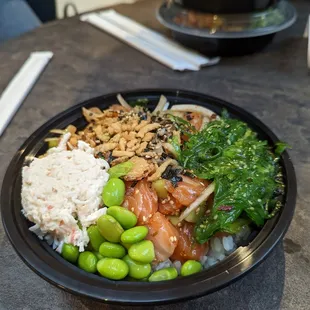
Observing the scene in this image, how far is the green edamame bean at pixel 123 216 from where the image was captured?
1.03 metres

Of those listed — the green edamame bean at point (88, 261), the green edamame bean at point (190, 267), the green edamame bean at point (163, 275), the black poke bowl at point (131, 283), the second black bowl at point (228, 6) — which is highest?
the second black bowl at point (228, 6)

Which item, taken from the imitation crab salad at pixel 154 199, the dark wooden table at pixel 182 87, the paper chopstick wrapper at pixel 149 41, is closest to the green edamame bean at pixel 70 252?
the imitation crab salad at pixel 154 199

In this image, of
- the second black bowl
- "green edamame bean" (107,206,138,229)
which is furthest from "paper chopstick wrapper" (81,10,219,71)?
"green edamame bean" (107,206,138,229)

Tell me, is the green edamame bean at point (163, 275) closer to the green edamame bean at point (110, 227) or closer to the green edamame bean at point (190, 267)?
the green edamame bean at point (190, 267)

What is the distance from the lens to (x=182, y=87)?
2.06 meters

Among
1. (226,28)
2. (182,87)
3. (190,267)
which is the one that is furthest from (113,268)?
(226,28)

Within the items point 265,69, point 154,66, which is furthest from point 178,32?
point 265,69

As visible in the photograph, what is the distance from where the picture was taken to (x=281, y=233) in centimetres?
97

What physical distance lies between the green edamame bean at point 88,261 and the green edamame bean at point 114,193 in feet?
0.50

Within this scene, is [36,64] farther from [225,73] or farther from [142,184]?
[142,184]

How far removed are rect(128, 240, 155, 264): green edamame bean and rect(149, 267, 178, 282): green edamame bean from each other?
0.04 meters

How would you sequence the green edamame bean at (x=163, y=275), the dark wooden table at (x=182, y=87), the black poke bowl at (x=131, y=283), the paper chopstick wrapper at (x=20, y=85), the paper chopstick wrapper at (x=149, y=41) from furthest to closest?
the paper chopstick wrapper at (x=149, y=41)
the paper chopstick wrapper at (x=20, y=85)
the dark wooden table at (x=182, y=87)
the green edamame bean at (x=163, y=275)
the black poke bowl at (x=131, y=283)

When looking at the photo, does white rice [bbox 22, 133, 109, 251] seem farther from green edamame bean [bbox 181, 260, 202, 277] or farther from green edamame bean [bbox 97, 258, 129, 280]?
green edamame bean [bbox 181, 260, 202, 277]

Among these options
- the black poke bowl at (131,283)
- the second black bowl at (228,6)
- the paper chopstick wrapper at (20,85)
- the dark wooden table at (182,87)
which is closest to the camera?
the black poke bowl at (131,283)
